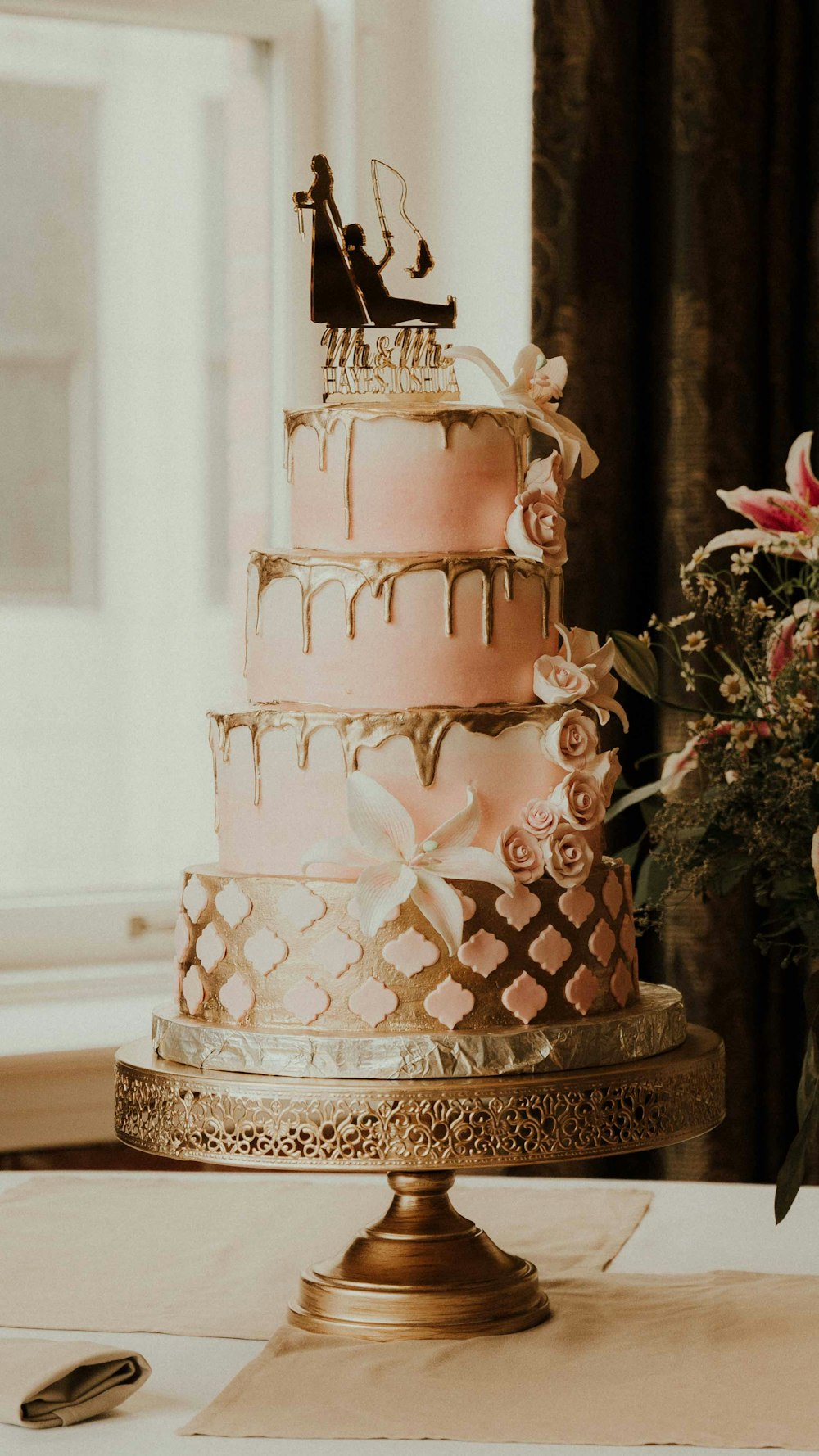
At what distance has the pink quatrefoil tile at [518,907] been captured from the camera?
1.21 meters

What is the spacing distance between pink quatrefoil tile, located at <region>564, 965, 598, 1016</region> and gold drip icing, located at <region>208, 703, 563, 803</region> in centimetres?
16

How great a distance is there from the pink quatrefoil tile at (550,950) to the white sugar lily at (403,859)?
47 millimetres

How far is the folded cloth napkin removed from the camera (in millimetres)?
1073

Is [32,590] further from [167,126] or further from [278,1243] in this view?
[278,1243]

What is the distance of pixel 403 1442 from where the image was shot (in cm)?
105

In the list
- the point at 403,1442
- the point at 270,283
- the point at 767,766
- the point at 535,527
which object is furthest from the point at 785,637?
the point at 270,283

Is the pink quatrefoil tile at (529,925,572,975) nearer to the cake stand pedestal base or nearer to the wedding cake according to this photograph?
the wedding cake

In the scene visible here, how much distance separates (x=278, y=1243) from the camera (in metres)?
1.48

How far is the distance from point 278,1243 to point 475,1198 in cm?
20

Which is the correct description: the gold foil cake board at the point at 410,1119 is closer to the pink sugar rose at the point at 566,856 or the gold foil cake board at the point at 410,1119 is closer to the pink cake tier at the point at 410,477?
the pink sugar rose at the point at 566,856

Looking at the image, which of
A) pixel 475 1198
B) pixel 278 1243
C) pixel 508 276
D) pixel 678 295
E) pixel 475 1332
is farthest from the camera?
pixel 508 276

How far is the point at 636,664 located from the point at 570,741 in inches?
8.5

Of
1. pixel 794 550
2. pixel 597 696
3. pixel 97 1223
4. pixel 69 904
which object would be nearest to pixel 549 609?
pixel 597 696

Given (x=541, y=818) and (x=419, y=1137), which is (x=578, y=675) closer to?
(x=541, y=818)
